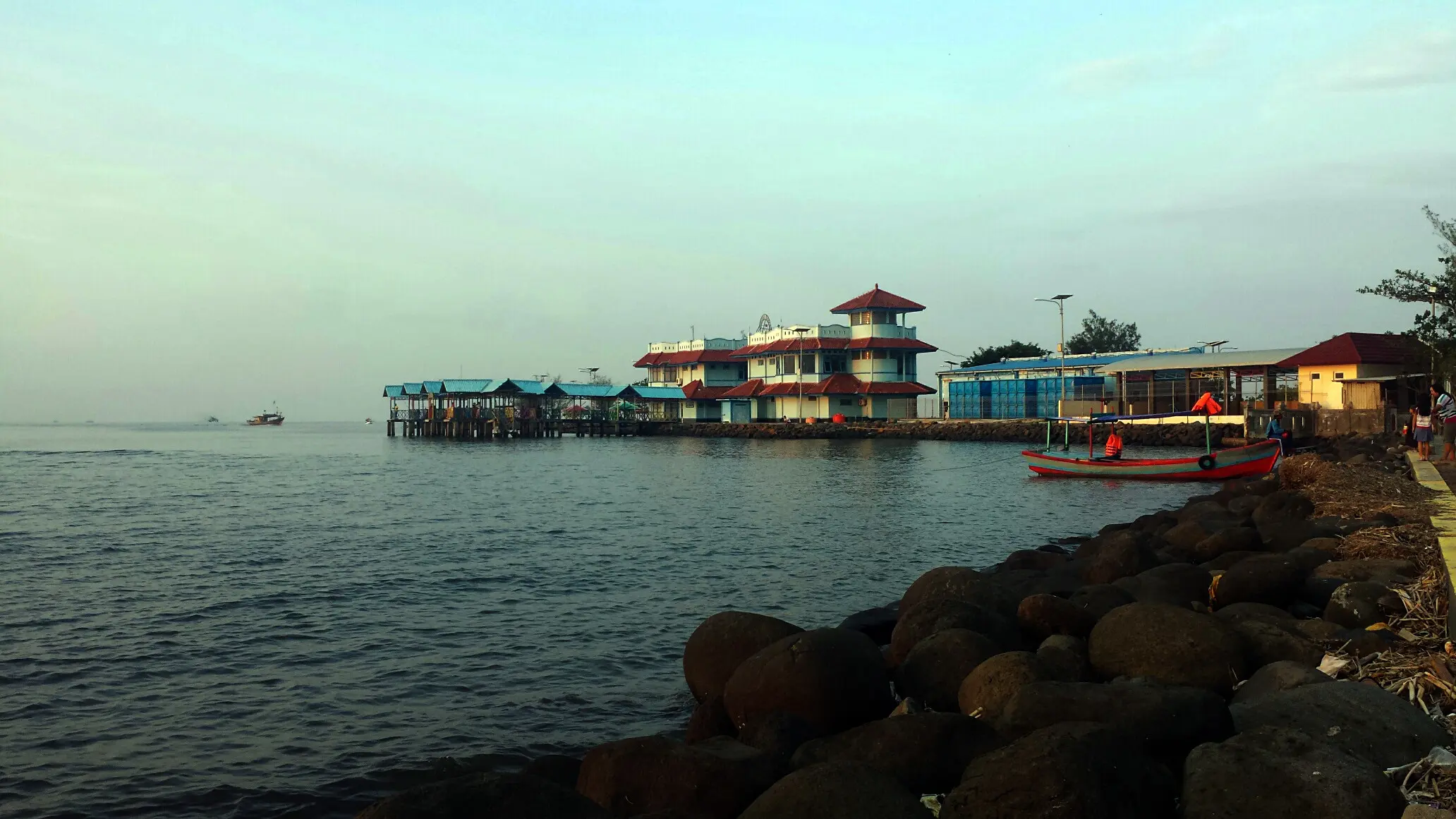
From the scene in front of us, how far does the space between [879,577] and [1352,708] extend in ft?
37.3

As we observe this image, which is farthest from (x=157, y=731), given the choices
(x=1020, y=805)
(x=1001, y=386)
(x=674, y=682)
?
(x=1001, y=386)

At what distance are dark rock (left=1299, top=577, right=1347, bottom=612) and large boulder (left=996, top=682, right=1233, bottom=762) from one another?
392 centimetres

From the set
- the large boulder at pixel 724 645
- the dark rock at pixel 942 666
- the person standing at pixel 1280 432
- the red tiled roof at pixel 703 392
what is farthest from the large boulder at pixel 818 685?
the red tiled roof at pixel 703 392

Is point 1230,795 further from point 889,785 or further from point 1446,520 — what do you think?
point 1446,520

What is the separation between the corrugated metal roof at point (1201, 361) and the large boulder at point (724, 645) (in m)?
51.2

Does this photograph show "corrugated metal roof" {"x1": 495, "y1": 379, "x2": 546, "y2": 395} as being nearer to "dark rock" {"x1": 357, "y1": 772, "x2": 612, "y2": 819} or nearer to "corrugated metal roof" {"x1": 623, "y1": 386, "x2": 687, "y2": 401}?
"corrugated metal roof" {"x1": 623, "y1": 386, "x2": 687, "y2": 401}

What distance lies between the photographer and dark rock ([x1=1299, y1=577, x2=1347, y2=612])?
9453mm

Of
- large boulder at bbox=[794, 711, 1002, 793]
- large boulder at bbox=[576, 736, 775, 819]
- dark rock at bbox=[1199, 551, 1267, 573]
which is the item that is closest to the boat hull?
dark rock at bbox=[1199, 551, 1267, 573]

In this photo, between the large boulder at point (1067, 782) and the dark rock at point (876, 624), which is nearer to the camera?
the large boulder at point (1067, 782)

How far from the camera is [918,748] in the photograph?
19.9 feet

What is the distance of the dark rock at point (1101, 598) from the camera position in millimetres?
9180

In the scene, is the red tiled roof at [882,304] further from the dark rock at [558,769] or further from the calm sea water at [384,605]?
the dark rock at [558,769]

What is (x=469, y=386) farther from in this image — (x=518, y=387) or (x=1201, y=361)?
(x=1201, y=361)

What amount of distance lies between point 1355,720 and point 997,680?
6.92ft
